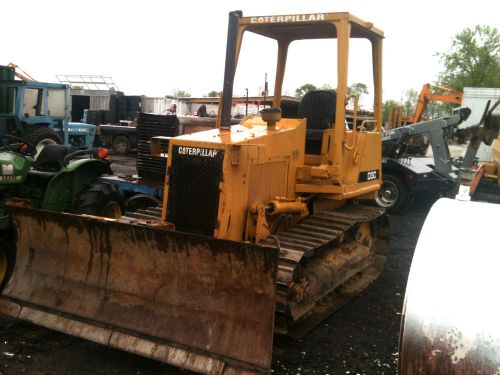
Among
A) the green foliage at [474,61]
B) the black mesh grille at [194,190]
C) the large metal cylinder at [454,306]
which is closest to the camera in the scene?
the large metal cylinder at [454,306]

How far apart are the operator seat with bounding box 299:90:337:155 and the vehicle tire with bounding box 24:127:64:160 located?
9.84m

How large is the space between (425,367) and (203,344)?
183cm

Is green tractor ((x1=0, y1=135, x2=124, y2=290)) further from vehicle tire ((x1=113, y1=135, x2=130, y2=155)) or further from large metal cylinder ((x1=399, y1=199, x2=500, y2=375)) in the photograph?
vehicle tire ((x1=113, y1=135, x2=130, y2=155))

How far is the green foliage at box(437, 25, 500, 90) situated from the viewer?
38469 millimetres

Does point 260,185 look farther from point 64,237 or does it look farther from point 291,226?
point 64,237

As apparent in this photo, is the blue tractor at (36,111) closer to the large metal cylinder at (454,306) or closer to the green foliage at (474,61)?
the large metal cylinder at (454,306)

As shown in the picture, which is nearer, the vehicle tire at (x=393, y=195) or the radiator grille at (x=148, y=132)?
the radiator grille at (x=148, y=132)

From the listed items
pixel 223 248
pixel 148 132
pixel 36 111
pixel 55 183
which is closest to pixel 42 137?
pixel 36 111

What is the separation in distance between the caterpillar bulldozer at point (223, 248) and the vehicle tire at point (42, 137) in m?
9.50

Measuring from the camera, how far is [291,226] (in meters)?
5.13

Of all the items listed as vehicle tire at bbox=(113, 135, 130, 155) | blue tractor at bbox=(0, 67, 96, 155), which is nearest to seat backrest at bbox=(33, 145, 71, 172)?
blue tractor at bbox=(0, 67, 96, 155)

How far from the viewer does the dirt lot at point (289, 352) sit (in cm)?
391

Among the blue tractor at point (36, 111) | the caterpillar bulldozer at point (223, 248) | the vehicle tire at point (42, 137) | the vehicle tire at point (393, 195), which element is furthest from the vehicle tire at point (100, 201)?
the vehicle tire at point (42, 137)

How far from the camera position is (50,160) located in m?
6.18
